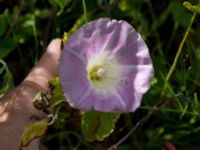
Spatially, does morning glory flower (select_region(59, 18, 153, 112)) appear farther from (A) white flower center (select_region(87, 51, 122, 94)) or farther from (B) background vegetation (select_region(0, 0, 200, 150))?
(B) background vegetation (select_region(0, 0, 200, 150))

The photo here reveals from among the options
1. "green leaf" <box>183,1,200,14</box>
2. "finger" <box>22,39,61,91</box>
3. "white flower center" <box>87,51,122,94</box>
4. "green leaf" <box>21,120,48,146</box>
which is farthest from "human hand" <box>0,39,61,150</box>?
"green leaf" <box>183,1,200,14</box>

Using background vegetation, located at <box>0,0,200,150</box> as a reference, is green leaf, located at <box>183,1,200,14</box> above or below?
above

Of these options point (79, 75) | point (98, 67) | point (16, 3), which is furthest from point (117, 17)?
point (79, 75)

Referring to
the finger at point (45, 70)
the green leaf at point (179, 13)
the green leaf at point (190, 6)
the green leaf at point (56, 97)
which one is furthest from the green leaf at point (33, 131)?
the green leaf at point (179, 13)

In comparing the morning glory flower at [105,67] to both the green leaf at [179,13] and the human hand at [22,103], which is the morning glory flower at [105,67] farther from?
the green leaf at [179,13]

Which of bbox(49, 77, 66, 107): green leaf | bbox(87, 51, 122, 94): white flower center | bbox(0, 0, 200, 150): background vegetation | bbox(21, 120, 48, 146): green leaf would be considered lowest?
bbox(0, 0, 200, 150): background vegetation

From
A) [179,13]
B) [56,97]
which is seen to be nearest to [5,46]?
[56,97]

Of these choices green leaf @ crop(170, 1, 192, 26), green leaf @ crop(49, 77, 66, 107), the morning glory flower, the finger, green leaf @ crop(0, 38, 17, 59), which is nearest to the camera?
the morning glory flower
